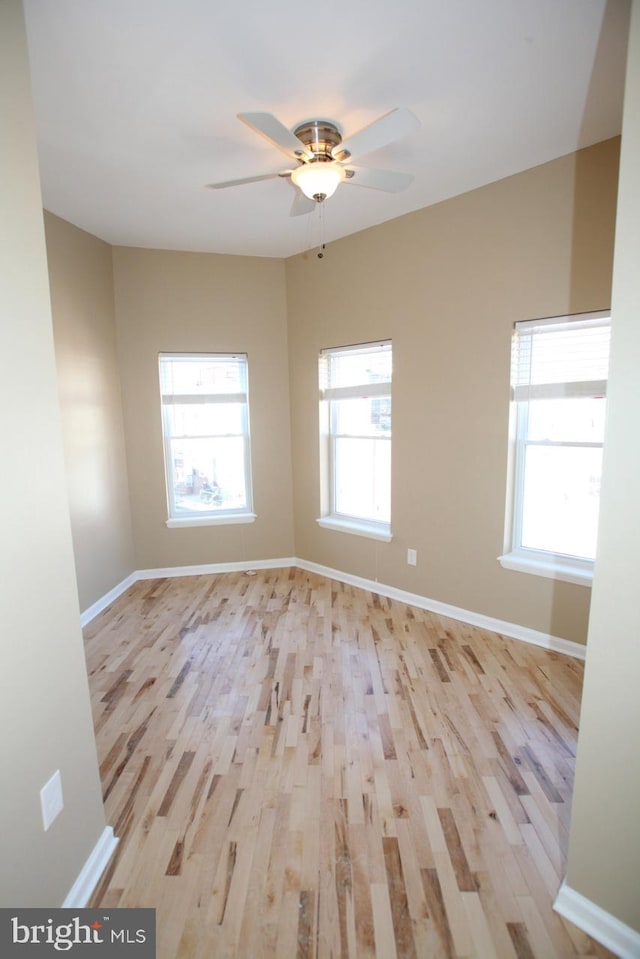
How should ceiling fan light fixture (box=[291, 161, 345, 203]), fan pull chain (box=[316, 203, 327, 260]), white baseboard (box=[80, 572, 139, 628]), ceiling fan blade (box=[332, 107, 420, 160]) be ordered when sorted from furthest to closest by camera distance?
white baseboard (box=[80, 572, 139, 628]), fan pull chain (box=[316, 203, 327, 260]), ceiling fan light fixture (box=[291, 161, 345, 203]), ceiling fan blade (box=[332, 107, 420, 160])

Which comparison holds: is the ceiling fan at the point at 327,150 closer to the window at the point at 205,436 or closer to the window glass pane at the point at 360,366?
the window glass pane at the point at 360,366

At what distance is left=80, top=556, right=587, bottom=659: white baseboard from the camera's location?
9.99ft

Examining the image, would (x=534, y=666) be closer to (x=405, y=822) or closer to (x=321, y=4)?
(x=405, y=822)

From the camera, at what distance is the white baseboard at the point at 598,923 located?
4.47ft

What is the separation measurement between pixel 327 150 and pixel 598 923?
315cm

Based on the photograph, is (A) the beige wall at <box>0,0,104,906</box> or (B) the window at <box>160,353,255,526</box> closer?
(A) the beige wall at <box>0,0,104,906</box>

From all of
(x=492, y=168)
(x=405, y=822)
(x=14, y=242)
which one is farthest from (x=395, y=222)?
(x=405, y=822)

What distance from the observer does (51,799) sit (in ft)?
4.63

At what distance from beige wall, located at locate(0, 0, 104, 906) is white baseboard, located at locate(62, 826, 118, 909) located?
0.14 ft

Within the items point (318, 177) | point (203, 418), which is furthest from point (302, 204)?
point (203, 418)

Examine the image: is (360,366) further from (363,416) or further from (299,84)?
(299,84)

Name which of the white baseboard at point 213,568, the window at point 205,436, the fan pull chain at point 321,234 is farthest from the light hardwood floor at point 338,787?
the fan pull chain at point 321,234
